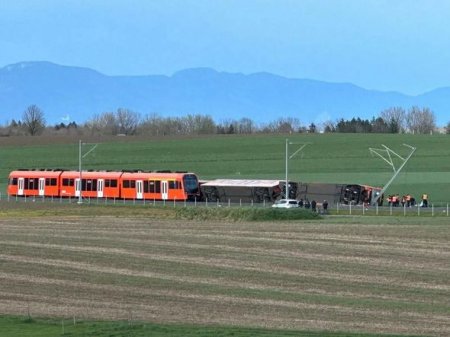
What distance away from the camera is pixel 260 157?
132 meters

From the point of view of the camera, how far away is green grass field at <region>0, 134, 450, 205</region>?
105 metres

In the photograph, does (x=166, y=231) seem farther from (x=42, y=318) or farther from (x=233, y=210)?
(x=42, y=318)

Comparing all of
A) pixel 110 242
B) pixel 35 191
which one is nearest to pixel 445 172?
pixel 35 191

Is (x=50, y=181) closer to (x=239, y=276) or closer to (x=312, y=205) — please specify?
(x=312, y=205)

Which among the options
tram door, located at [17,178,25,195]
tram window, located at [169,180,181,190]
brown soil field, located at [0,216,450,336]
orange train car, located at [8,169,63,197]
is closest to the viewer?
brown soil field, located at [0,216,450,336]

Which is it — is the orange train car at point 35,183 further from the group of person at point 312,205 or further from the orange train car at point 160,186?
the group of person at point 312,205

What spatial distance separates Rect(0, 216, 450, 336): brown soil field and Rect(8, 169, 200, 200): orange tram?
104 feet

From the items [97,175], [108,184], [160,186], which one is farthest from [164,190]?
[97,175]

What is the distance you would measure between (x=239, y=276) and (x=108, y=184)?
188 feet

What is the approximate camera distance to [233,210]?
6938 centimetres

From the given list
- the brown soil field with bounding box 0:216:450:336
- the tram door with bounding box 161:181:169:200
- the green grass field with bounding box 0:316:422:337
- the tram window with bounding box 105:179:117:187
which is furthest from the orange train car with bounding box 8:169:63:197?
the green grass field with bounding box 0:316:422:337

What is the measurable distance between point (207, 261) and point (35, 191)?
5802 centimetres

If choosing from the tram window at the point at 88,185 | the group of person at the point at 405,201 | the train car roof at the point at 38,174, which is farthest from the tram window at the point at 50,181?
the group of person at the point at 405,201

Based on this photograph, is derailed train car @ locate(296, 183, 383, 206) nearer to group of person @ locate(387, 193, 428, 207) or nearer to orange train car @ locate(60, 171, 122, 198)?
group of person @ locate(387, 193, 428, 207)
